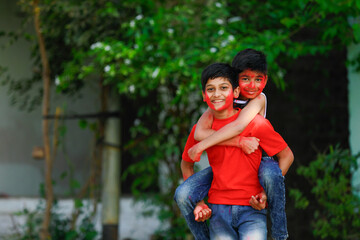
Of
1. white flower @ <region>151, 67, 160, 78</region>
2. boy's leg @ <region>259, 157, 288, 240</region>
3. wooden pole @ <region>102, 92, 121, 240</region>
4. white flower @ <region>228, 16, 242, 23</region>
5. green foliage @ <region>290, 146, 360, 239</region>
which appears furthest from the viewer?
wooden pole @ <region>102, 92, 121, 240</region>

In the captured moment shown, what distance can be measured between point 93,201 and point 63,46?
1630mm

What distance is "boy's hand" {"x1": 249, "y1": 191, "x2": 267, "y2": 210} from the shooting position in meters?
1.81

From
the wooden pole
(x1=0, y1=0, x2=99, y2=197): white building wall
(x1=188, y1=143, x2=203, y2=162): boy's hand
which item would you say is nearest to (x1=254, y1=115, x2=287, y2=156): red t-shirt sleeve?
(x1=188, y1=143, x2=203, y2=162): boy's hand

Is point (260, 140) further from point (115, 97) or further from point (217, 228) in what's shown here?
point (115, 97)

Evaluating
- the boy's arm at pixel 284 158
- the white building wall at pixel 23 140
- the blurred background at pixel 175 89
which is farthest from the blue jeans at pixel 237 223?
the white building wall at pixel 23 140

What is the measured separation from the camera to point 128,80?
4.16 m

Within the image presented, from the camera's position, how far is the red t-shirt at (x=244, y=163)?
1855 mm

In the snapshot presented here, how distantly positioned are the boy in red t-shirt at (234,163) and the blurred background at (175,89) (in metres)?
1.82

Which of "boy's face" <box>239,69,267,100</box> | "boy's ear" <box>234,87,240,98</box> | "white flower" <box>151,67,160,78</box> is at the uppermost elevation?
"white flower" <box>151,67,160,78</box>

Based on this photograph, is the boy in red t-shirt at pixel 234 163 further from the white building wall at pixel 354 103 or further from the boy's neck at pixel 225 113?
the white building wall at pixel 354 103

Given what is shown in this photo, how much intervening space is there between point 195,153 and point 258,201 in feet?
0.97

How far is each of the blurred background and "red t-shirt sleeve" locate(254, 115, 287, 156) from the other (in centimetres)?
183

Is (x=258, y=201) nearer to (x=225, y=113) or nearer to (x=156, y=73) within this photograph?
(x=225, y=113)

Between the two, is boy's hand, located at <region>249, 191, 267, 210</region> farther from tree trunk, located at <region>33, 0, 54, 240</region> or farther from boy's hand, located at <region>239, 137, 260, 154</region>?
tree trunk, located at <region>33, 0, 54, 240</region>
